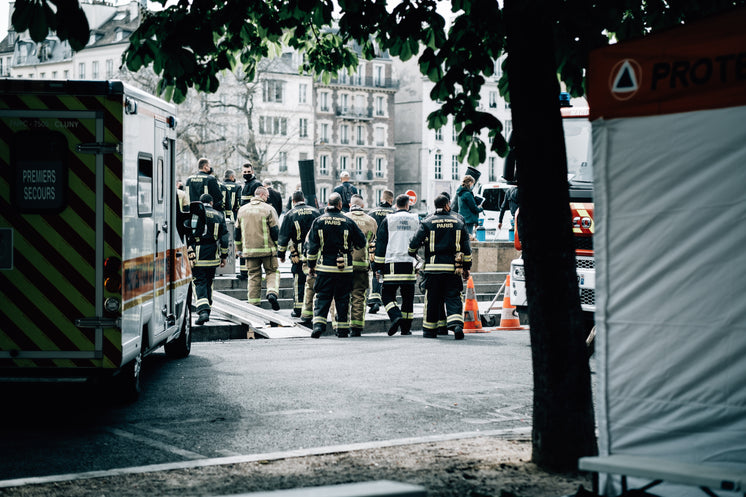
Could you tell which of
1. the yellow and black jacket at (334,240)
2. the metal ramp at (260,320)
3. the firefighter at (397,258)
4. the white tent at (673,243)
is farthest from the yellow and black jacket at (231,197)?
the white tent at (673,243)

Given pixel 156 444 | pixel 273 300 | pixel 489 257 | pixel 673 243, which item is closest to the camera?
pixel 673 243

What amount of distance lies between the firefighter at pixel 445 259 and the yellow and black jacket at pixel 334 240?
861mm

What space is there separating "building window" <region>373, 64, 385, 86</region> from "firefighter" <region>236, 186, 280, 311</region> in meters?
76.4

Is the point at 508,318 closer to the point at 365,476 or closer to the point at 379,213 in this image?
the point at 379,213

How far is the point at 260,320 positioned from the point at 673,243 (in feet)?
38.8

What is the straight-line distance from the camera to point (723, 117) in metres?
4.93

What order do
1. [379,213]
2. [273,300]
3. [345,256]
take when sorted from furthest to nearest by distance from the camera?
[273,300], [379,213], [345,256]

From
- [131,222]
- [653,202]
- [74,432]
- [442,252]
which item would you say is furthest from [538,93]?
[442,252]

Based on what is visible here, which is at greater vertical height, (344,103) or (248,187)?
(344,103)

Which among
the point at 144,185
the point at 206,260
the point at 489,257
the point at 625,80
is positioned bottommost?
the point at 489,257

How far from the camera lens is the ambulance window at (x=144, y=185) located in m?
9.00

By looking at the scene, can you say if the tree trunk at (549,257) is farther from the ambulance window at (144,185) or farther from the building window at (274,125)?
the building window at (274,125)

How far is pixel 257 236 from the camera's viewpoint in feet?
58.4

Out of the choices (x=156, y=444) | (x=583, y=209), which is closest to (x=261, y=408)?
(x=156, y=444)
